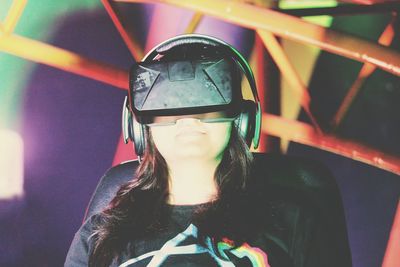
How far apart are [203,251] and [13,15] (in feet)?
3.59

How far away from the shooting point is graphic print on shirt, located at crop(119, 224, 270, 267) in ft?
2.84

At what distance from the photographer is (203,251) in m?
0.89

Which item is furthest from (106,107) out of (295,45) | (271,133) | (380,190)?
(380,190)

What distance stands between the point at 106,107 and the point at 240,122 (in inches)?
30.2

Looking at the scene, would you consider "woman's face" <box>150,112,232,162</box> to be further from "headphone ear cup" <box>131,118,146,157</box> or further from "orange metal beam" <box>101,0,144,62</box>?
"orange metal beam" <box>101,0,144,62</box>

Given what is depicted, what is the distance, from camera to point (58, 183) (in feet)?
5.17

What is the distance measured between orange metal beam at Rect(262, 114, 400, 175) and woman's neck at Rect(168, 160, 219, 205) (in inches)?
18.6

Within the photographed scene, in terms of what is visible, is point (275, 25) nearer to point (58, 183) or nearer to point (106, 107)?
point (106, 107)

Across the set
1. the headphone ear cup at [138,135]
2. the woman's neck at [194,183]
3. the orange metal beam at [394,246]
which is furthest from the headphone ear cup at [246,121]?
the orange metal beam at [394,246]

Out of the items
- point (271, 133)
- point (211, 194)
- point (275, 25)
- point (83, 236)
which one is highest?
point (275, 25)

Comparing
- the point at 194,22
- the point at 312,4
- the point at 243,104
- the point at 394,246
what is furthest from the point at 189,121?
the point at 394,246

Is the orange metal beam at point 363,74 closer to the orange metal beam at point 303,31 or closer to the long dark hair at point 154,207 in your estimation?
the orange metal beam at point 303,31

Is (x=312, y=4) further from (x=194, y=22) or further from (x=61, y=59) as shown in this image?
(x=61, y=59)

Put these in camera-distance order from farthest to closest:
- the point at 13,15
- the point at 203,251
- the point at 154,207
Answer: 1. the point at 13,15
2. the point at 154,207
3. the point at 203,251
